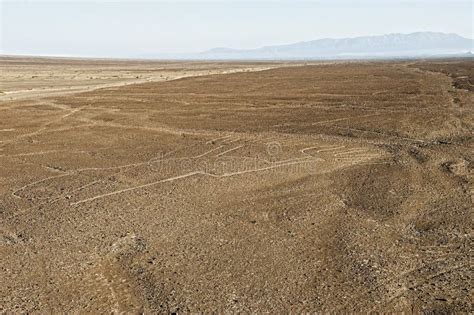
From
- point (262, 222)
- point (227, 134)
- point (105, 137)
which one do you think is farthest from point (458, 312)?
point (105, 137)

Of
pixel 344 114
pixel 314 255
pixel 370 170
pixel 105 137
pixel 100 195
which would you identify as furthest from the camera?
pixel 344 114

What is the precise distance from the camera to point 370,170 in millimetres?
14000

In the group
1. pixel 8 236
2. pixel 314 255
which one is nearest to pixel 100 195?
pixel 8 236

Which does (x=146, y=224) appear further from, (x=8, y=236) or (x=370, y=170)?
(x=370, y=170)

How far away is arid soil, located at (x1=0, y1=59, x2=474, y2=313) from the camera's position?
24.1 ft

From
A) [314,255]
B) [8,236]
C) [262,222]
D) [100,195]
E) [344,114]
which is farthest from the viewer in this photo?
[344,114]

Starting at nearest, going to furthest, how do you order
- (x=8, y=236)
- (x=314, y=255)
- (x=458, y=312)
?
(x=458, y=312) < (x=314, y=255) < (x=8, y=236)

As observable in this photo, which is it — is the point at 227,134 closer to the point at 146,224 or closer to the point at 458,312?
the point at 146,224

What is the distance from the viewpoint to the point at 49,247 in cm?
896

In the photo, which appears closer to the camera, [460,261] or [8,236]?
[460,261]

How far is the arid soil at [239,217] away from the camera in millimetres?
7344

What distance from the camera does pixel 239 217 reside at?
1050 centimetres

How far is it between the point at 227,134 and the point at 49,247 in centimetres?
1171

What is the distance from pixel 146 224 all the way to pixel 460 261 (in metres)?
5.89
